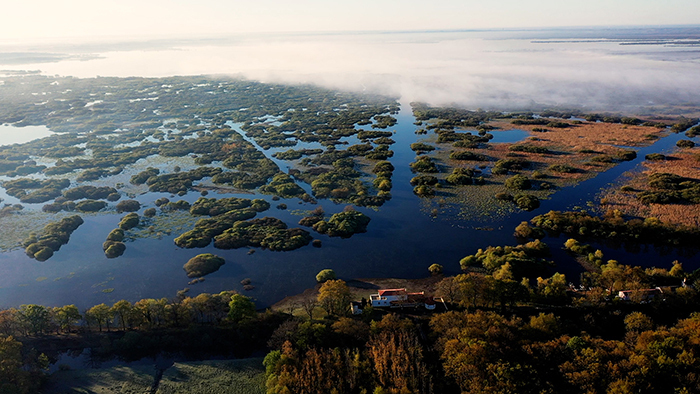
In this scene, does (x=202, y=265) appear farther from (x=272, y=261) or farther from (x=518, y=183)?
(x=518, y=183)

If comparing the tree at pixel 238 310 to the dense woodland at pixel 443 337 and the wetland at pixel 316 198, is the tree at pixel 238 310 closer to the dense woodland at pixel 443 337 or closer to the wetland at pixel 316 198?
the dense woodland at pixel 443 337

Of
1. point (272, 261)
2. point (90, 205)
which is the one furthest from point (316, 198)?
point (90, 205)

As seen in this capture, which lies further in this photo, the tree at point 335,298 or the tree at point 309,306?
the tree at point 309,306

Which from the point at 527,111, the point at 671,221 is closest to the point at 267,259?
the point at 671,221

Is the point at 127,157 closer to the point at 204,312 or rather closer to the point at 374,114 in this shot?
the point at 204,312

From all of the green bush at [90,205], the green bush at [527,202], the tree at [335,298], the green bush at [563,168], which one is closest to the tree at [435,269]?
the tree at [335,298]

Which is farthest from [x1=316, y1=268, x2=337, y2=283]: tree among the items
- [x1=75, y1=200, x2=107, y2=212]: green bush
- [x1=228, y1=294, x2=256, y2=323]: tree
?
[x1=75, y1=200, x2=107, y2=212]: green bush

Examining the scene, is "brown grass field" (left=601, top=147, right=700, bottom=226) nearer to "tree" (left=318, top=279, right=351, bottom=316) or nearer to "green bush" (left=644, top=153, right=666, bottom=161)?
"green bush" (left=644, top=153, right=666, bottom=161)
